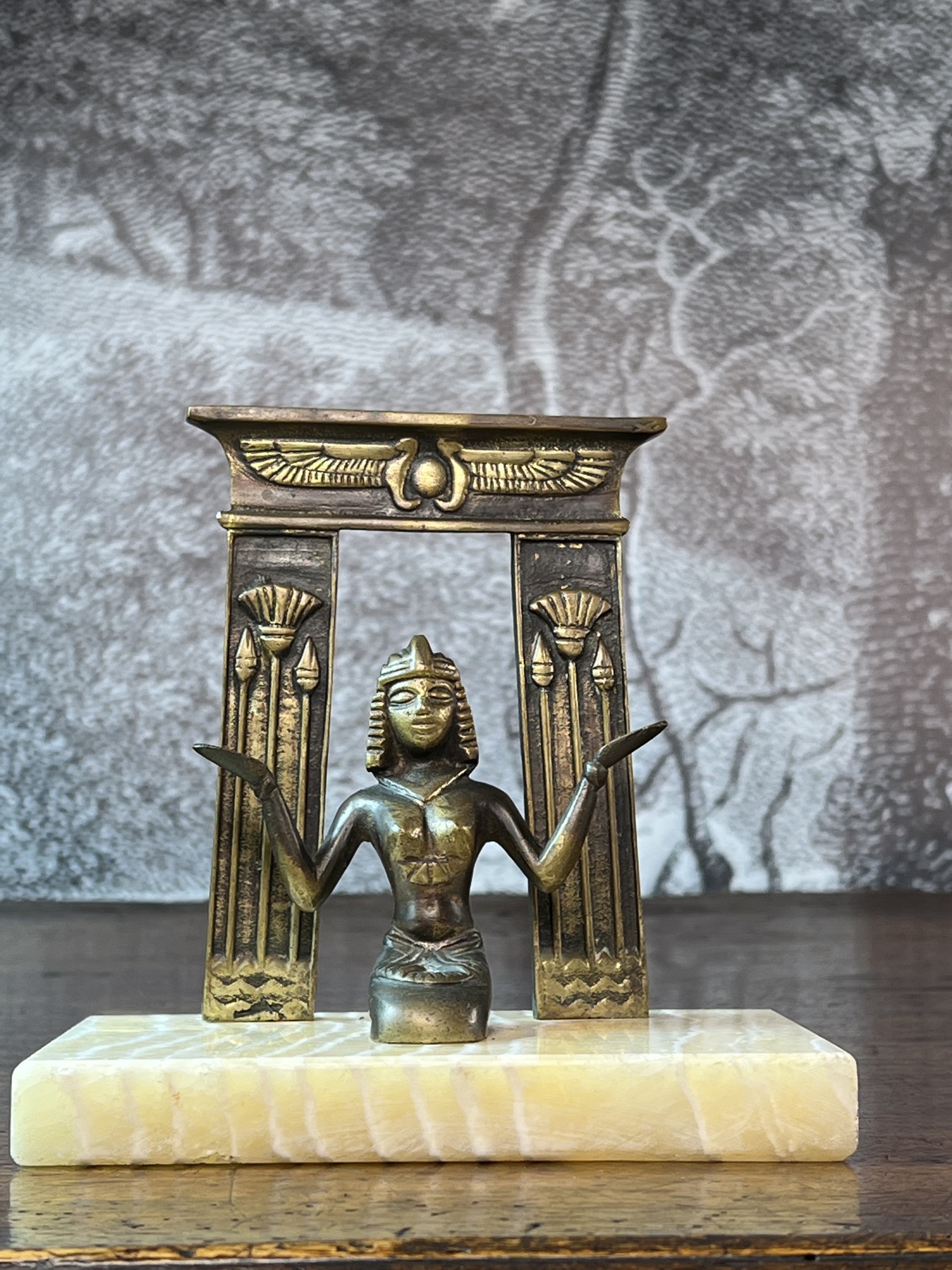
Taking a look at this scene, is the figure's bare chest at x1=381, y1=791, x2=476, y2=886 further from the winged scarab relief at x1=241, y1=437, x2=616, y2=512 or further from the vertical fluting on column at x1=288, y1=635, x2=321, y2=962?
the winged scarab relief at x1=241, y1=437, x2=616, y2=512

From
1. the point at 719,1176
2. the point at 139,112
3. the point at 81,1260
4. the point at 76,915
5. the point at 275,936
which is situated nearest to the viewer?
the point at 81,1260

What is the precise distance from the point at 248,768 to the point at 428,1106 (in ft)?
1.30

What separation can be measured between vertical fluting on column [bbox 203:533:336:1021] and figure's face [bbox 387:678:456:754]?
0.40ft

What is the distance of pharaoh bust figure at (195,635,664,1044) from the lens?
58.7 inches

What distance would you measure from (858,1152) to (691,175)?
2864 millimetres

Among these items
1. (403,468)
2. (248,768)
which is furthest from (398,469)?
(248,768)

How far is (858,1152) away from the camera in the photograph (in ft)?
4.56

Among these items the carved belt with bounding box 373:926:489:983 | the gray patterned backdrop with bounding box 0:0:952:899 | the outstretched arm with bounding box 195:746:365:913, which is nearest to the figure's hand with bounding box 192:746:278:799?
the outstretched arm with bounding box 195:746:365:913

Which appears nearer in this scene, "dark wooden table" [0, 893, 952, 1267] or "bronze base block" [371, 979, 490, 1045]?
"dark wooden table" [0, 893, 952, 1267]

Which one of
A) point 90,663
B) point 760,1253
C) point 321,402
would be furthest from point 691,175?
point 760,1253

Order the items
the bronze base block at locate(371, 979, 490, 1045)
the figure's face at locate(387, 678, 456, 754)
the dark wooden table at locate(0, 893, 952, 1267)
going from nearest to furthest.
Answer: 1. the dark wooden table at locate(0, 893, 952, 1267)
2. the bronze base block at locate(371, 979, 490, 1045)
3. the figure's face at locate(387, 678, 456, 754)

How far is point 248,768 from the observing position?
4.98 ft

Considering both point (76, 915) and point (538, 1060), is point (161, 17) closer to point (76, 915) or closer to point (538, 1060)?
point (76, 915)

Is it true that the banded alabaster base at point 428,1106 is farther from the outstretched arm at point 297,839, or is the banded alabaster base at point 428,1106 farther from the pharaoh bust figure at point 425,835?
the outstretched arm at point 297,839
